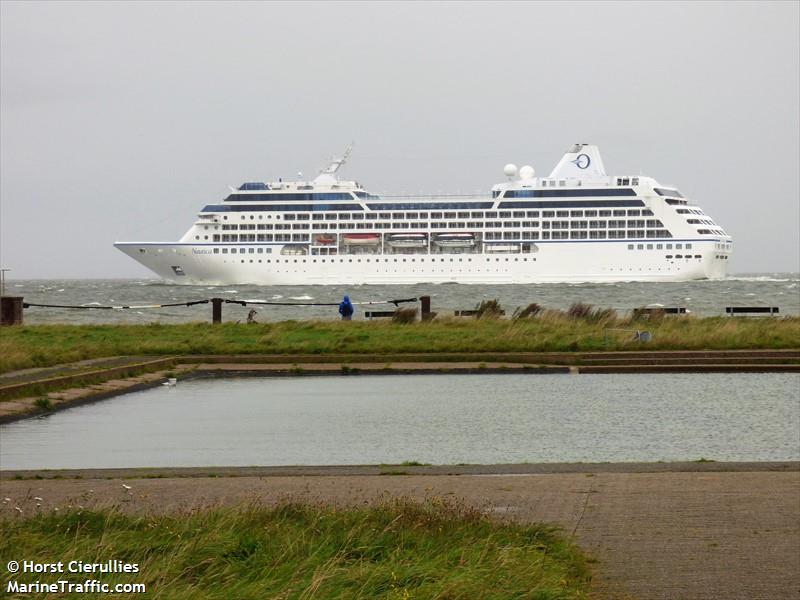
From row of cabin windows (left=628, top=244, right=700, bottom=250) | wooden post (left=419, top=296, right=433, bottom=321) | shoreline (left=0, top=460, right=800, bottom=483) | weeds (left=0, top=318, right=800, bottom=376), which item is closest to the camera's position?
shoreline (left=0, top=460, right=800, bottom=483)

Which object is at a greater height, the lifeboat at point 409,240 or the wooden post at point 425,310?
the lifeboat at point 409,240

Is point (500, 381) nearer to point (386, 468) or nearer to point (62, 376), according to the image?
point (62, 376)

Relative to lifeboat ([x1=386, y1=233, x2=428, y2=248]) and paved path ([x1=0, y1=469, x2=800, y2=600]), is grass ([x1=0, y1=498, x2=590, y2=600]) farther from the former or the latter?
lifeboat ([x1=386, y1=233, x2=428, y2=248])

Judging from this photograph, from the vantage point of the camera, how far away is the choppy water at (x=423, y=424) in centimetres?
1050

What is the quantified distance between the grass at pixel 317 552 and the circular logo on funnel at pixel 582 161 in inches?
3859

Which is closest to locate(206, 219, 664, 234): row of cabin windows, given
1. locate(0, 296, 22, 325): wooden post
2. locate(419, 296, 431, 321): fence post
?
locate(419, 296, 431, 321): fence post

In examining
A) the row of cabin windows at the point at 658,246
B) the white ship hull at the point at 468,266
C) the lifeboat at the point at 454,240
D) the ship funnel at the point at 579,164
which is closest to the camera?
the white ship hull at the point at 468,266

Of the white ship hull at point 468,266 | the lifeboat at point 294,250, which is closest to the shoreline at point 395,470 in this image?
the white ship hull at point 468,266

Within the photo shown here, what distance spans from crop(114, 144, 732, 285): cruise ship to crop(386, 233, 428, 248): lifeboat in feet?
0.33

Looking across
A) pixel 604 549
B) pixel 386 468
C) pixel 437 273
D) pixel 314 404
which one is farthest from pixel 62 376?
pixel 437 273

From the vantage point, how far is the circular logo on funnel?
102625mm

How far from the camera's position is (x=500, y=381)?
1739 centimetres

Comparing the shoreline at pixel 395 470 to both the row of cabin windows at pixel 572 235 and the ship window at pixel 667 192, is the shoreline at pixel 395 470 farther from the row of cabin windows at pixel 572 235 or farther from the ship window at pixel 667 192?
the ship window at pixel 667 192

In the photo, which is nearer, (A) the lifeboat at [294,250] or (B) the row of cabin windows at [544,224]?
(B) the row of cabin windows at [544,224]
